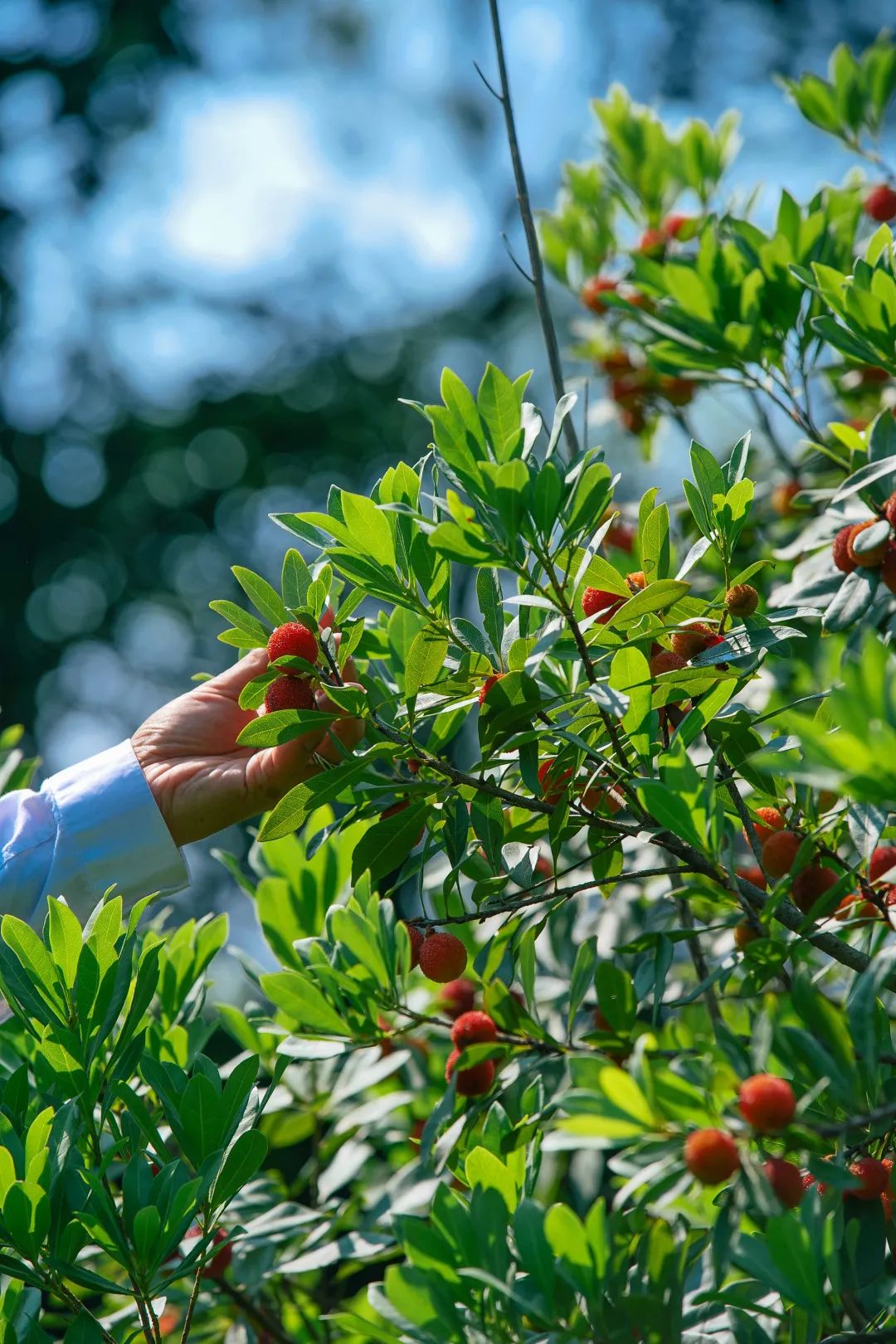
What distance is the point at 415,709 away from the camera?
949mm

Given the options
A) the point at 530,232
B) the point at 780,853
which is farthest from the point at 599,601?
the point at 530,232

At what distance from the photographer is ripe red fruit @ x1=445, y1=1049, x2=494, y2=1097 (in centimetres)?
100

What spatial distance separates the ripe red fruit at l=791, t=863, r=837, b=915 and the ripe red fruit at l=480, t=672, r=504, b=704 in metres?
0.29

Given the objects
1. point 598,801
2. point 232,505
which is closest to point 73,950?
point 598,801

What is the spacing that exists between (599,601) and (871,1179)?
45 centimetres

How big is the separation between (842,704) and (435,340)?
7487mm

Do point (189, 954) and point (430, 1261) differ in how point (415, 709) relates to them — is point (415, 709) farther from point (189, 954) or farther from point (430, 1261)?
point (189, 954)

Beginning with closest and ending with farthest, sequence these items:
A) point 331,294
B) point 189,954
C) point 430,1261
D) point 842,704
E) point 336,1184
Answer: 1. point 842,704
2. point 430,1261
3. point 189,954
4. point 336,1184
5. point 331,294

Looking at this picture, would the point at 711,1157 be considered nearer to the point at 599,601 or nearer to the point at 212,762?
the point at 599,601

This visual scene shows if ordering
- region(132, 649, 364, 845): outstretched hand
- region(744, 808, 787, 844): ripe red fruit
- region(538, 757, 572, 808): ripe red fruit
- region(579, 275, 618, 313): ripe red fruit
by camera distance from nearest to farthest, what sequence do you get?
region(538, 757, 572, 808): ripe red fruit < region(744, 808, 787, 844): ripe red fruit < region(132, 649, 364, 845): outstretched hand < region(579, 275, 618, 313): ripe red fruit

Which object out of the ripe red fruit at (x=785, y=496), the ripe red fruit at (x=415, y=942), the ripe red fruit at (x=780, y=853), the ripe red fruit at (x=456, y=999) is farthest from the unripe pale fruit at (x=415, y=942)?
the ripe red fruit at (x=785, y=496)

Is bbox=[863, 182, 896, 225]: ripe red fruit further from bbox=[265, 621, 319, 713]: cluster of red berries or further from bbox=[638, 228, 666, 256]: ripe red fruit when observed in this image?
bbox=[265, 621, 319, 713]: cluster of red berries

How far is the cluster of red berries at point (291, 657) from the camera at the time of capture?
92cm

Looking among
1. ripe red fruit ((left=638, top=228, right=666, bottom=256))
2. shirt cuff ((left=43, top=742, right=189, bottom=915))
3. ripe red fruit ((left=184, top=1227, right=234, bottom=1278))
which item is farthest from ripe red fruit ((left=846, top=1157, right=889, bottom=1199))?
ripe red fruit ((left=638, top=228, right=666, bottom=256))
